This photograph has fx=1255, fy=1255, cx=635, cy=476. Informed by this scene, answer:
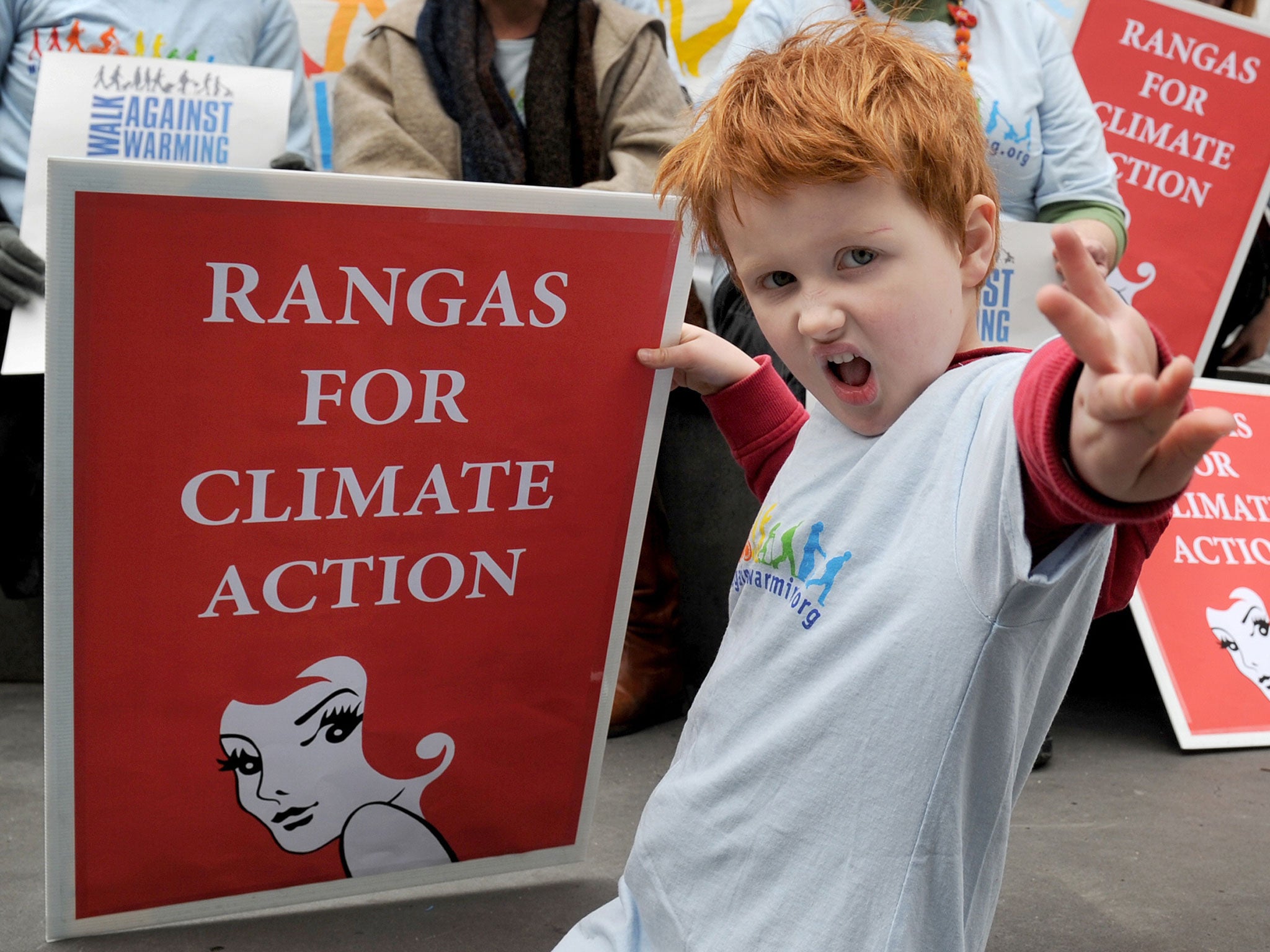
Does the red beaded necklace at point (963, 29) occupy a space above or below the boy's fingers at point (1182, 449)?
above

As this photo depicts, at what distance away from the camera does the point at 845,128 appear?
3.13 ft

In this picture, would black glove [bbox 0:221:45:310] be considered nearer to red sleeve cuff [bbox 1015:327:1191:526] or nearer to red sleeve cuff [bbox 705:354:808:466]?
red sleeve cuff [bbox 705:354:808:466]

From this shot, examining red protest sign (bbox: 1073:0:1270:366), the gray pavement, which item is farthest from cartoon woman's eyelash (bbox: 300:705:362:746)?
red protest sign (bbox: 1073:0:1270:366)

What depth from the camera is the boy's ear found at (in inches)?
39.6

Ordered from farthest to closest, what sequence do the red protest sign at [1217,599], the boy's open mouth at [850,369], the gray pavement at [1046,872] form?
the red protest sign at [1217,599]
the gray pavement at [1046,872]
the boy's open mouth at [850,369]

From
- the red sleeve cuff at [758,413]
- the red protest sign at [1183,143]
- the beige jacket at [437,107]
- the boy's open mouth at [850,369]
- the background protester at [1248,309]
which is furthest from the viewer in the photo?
the background protester at [1248,309]

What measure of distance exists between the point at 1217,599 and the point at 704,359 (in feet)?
5.07

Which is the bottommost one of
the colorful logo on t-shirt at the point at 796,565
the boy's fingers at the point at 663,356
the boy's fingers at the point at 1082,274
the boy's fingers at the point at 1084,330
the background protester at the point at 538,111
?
the colorful logo on t-shirt at the point at 796,565

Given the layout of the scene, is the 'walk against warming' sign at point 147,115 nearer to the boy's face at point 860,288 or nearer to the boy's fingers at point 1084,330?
the boy's face at point 860,288

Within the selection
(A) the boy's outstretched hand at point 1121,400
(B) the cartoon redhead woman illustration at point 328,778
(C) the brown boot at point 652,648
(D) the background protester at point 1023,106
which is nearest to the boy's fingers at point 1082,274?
(A) the boy's outstretched hand at point 1121,400

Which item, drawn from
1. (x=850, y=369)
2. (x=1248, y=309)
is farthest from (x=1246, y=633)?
(x=850, y=369)

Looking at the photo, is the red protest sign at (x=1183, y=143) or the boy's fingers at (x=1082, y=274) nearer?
the boy's fingers at (x=1082, y=274)

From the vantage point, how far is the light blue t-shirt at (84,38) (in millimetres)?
2299

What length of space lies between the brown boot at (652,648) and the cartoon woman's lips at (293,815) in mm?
850
